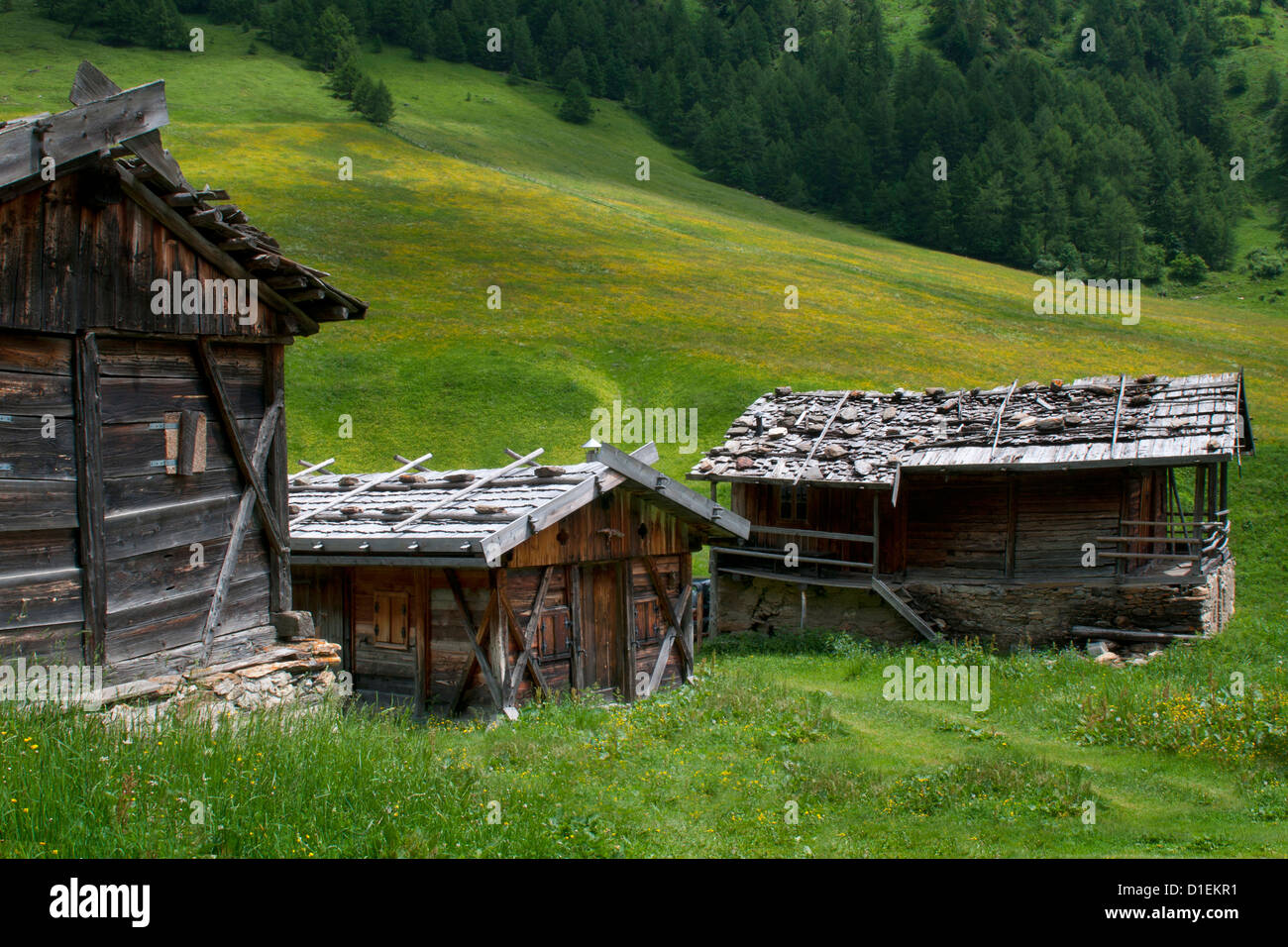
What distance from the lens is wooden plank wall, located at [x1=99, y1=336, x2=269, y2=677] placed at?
29.8 feet

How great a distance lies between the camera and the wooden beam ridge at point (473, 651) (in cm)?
1414

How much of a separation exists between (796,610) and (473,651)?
1340 centimetres

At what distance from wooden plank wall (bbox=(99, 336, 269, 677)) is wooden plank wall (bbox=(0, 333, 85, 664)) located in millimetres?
360

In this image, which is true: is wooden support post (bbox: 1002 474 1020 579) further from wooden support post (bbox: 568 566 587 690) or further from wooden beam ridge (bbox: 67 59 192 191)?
wooden beam ridge (bbox: 67 59 192 191)

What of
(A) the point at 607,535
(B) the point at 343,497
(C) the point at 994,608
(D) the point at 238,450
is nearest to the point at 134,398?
(D) the point at 238,450

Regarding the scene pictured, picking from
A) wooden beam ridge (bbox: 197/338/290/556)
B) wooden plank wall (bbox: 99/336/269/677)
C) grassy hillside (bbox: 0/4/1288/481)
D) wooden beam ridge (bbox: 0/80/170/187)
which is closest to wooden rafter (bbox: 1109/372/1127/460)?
grassy hillside (bbox: 0/4/1288/481)

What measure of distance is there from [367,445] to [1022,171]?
9057cm

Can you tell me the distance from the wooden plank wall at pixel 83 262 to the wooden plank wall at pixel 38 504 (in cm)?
30

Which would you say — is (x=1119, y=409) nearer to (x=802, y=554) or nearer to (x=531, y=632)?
(x=802, y=554)

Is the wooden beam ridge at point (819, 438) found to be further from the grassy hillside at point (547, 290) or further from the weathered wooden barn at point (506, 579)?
the grassy hillside at point (547, 290)

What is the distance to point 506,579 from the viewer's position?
47.2 ft

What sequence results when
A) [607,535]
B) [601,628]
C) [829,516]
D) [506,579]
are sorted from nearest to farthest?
[506,579]
[607,535]
[601,628]
[829,516]
